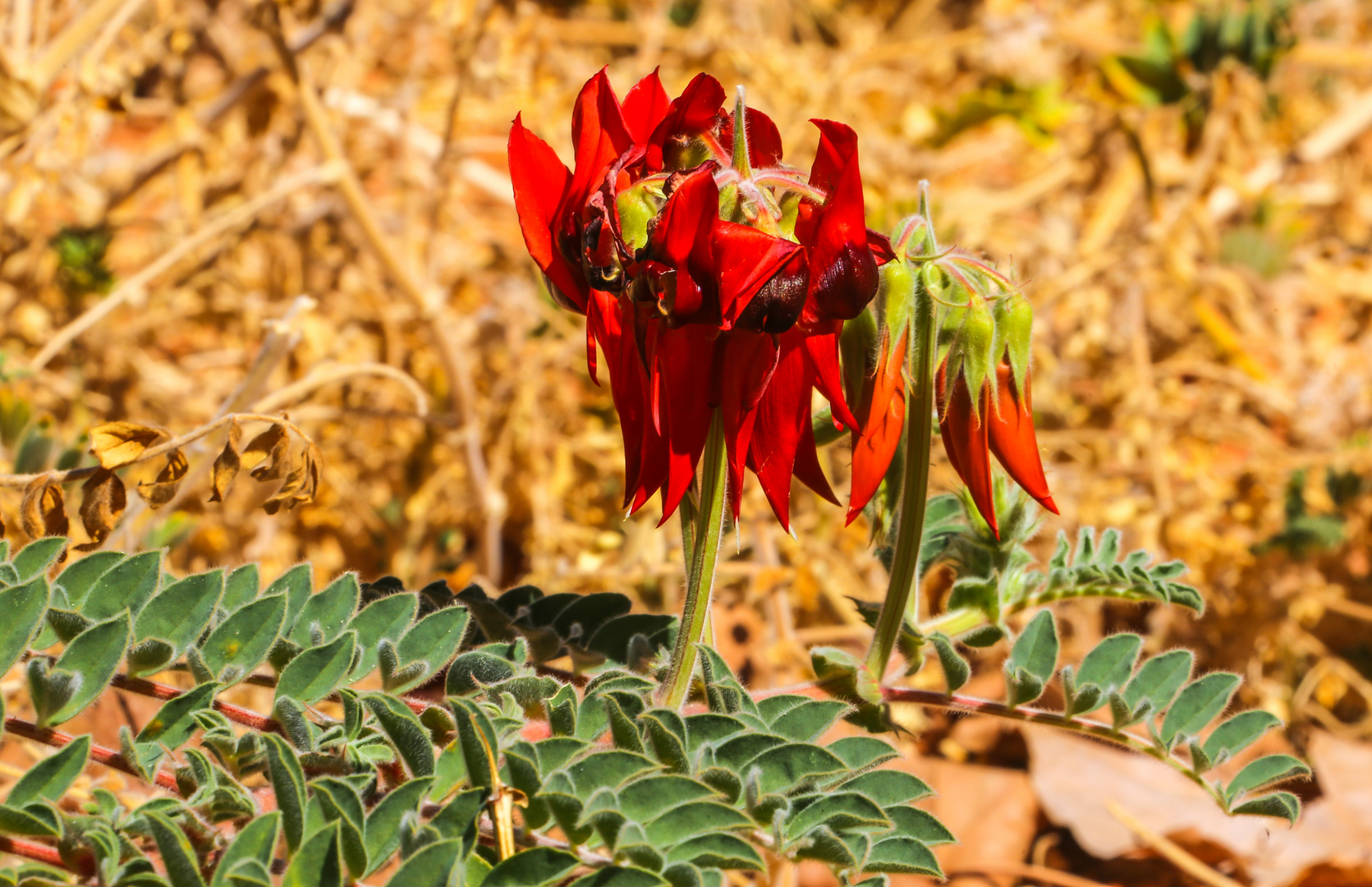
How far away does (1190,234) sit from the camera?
9.89ft

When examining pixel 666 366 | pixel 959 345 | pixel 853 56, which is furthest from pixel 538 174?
pixel 853 56

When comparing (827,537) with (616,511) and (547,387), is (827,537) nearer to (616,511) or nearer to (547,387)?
(616,511)

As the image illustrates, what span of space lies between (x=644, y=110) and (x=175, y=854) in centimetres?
49

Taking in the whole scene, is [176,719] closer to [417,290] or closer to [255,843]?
[255,843]

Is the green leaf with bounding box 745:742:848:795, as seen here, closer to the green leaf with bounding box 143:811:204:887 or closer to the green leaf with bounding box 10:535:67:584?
the green leaf with bounding box 143:811:204:887

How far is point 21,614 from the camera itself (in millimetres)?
733

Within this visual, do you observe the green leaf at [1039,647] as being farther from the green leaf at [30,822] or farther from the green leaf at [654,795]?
the green leaf at [30,822]

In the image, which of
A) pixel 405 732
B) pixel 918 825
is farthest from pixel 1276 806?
pixel 405 732

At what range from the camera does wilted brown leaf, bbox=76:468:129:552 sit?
38.4 inches

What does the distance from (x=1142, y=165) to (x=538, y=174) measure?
2274 mm

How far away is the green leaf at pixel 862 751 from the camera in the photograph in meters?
0.80

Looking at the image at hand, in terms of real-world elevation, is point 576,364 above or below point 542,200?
below

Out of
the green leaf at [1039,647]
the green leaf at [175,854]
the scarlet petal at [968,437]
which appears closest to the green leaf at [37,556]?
the green leaf at [175,854]

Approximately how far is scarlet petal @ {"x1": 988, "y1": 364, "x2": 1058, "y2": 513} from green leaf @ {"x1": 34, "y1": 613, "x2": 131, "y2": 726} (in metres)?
0.55
